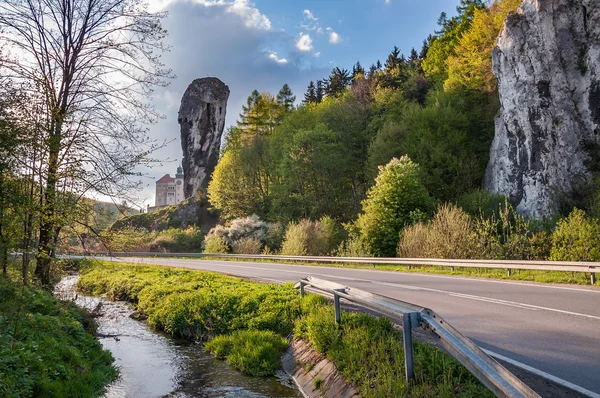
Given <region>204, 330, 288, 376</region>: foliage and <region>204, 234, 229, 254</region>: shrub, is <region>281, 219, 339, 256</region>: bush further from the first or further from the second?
<region>204, 330, 288, 376</region>: foliage

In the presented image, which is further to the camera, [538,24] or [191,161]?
[191,161]

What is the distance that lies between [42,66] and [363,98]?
40.1 metres

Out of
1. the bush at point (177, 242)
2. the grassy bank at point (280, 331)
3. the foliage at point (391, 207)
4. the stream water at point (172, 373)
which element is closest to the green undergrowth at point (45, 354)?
the stream water at point (172, 373)

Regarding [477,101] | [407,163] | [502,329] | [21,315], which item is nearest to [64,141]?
[21,315]

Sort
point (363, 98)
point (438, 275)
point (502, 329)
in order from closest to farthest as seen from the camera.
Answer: point (502, 329) < point (438, 275) < point (363, 98)

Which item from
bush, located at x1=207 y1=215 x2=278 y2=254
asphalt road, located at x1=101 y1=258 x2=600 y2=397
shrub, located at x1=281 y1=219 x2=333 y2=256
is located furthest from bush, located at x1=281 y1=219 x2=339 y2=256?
asphalt road, located at x1=101 y1=258 x2=600 y2=397

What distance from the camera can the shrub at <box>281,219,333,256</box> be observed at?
2800 cm

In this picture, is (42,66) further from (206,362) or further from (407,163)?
(407,163)

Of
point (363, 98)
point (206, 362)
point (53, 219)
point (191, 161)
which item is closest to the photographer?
point (206, 362)

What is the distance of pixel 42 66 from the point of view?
11039 mm

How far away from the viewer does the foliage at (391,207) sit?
24.7 metres

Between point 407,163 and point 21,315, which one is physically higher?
point 407,163

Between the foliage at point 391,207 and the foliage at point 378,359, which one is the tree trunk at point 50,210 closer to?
the foliage at point 378,359

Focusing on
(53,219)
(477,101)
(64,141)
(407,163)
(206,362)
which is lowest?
(206,362)
